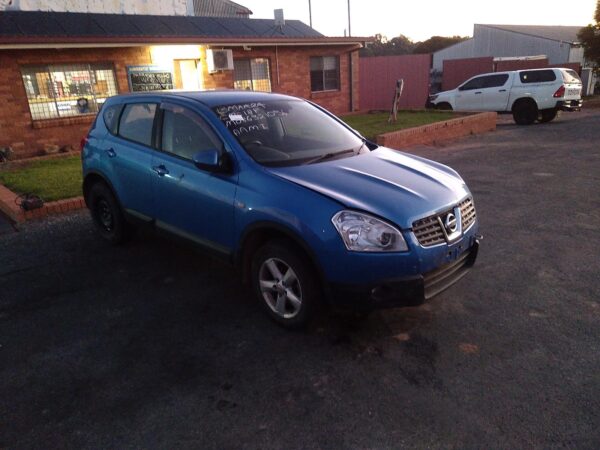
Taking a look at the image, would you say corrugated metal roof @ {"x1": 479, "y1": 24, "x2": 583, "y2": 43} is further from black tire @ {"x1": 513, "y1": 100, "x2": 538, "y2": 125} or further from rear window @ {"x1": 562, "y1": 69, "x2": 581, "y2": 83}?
black tire @ {"x1": 513, "y1": 100, "x2": 538, "y2": 125}

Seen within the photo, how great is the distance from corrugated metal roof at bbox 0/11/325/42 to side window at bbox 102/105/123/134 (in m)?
7.36

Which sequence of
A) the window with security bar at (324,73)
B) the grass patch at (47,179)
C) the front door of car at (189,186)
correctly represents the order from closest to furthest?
the front door of car at (189,186) < the grass patch at (47,179) < the window with security bar at (324,73)

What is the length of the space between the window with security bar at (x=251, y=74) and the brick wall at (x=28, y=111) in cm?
384

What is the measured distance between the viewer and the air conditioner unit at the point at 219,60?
14.3 m

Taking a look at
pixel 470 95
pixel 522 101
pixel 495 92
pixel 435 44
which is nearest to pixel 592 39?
pixel 470 95

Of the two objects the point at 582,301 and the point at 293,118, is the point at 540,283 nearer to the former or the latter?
the point at 582,301

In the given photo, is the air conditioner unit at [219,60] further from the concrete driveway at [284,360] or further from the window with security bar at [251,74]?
the concrete driveway at [284,360]

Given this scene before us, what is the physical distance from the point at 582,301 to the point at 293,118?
2.97 metres

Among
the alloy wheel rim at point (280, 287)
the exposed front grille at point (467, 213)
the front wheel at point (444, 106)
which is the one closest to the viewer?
the alloy wheel rim at point (280, 287)

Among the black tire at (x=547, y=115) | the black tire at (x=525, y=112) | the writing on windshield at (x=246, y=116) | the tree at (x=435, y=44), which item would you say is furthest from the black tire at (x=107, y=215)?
the tree at (x=435, y=44)

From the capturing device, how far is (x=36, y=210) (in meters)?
6.53

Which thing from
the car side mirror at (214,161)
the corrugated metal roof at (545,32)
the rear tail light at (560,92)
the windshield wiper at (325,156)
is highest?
the corrugated metal roof at (545,32)

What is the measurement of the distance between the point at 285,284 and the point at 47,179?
6851 mm

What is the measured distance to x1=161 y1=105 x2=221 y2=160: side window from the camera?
402 cm
